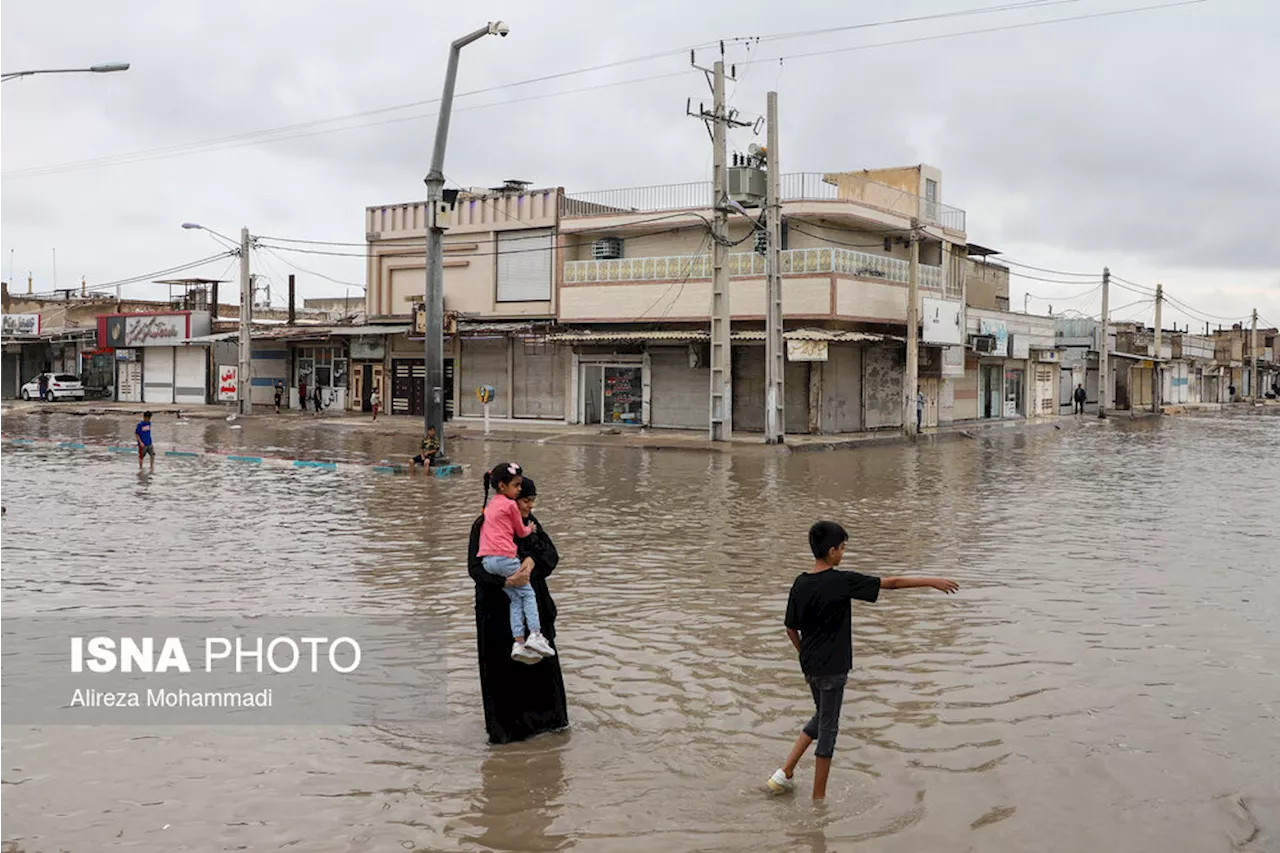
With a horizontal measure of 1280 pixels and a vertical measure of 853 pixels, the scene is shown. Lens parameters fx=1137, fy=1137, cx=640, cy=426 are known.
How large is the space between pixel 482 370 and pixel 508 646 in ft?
123

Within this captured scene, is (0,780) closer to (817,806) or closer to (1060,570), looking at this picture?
(817,806)

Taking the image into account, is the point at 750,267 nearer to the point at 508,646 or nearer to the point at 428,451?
the point at 428,451

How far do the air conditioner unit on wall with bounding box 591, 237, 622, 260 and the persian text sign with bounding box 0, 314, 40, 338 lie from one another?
124 feet

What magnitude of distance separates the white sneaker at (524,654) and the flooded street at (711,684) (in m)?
0.52

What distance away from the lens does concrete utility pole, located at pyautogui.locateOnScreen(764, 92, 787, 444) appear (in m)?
31.8

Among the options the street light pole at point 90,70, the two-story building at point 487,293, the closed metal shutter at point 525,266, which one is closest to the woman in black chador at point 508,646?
the street light pole at point 90,70

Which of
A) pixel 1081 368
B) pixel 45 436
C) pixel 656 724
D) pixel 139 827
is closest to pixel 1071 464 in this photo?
pixel 656 724

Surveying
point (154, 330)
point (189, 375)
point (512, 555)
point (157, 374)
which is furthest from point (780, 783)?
point (157, 374)

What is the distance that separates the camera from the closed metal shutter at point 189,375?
5419 centimetres

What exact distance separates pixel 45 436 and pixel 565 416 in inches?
655

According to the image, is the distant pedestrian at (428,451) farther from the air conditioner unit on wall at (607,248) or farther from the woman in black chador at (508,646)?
the air conditioner unit on wall at (607,248)

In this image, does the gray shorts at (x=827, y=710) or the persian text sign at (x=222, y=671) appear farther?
the persian text sign at (x=222, y=671)

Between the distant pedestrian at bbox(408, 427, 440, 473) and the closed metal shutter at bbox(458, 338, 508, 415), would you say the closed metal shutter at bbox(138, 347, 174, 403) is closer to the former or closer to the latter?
the closed metal shutter at bbox(458, 338, 508, 415)

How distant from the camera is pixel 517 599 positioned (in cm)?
654
